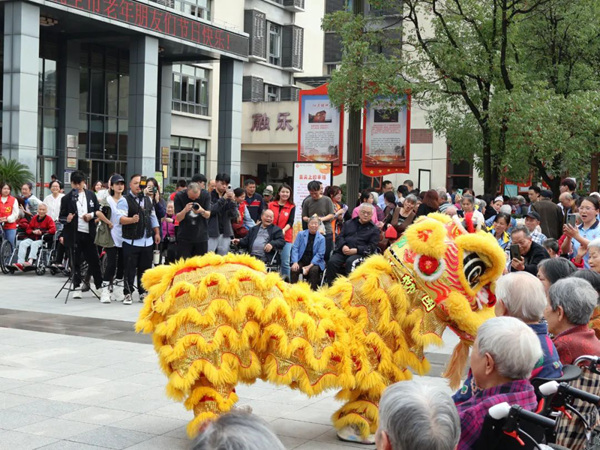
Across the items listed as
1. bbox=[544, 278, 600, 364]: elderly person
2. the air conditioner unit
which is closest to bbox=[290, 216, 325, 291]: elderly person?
bbox=[544, 278, 600, 364]: elderly person

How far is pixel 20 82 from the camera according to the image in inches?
952

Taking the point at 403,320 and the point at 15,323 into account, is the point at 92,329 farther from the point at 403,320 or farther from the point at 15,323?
the point at 403,320

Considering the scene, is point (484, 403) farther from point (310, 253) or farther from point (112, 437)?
point (310, 253)

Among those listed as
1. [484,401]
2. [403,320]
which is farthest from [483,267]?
[484,401]

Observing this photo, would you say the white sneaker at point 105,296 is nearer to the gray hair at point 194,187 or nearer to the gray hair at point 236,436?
the gray hair at point 194,187

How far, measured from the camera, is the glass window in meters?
43.9

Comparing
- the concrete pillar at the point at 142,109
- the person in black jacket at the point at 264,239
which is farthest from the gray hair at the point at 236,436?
the concrete pillar at the point at 142,109

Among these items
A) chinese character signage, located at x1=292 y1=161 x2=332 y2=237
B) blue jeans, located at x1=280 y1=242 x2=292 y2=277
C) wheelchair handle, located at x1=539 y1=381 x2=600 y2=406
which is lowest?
blue jeans, located at x1=280 y1=242 x2=292 y2=277

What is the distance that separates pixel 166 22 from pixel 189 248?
19209 mm

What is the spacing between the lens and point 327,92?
56.7 feet

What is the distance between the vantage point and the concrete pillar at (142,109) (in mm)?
28500

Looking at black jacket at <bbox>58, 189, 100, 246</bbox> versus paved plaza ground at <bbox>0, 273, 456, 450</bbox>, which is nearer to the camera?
paved plaza ground at <bbox>0, 273, 456, 450</bbox>

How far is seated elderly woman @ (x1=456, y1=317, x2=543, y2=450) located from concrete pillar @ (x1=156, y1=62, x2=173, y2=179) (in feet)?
102

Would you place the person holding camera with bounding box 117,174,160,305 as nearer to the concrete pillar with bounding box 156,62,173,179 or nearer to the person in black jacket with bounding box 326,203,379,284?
the person in black jacket with bounding box 326,203,379,284
